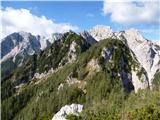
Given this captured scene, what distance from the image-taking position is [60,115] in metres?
187

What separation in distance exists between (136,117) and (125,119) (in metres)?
5.11

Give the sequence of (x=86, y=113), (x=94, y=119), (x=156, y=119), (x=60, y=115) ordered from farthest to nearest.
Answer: (x=60, y=115) → (x=86, y=113) → (x=94, y=119) → (x=156, y=119)

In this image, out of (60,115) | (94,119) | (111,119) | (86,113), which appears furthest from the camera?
(60,115)

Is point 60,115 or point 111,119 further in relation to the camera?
point 60,115

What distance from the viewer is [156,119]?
12388cm

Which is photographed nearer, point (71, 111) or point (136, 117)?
point (136, 117)

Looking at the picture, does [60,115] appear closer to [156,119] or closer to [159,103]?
[159,103]

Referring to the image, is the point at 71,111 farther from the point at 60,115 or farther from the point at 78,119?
the point at 78,119

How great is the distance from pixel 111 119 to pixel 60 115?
45.2 meters

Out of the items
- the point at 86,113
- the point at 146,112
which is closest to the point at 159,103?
the point at 86,113

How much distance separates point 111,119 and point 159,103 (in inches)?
1933

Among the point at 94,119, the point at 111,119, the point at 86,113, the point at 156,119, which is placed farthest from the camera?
the point at 86,113

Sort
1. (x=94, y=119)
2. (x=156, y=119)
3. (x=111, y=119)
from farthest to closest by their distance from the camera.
Answer: 1. (x=94, y=119)
2. (x=111, y=119)
3. (x=156, y=119)

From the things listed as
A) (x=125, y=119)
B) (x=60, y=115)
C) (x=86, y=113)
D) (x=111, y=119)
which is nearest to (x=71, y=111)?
(x=60, y=115)
